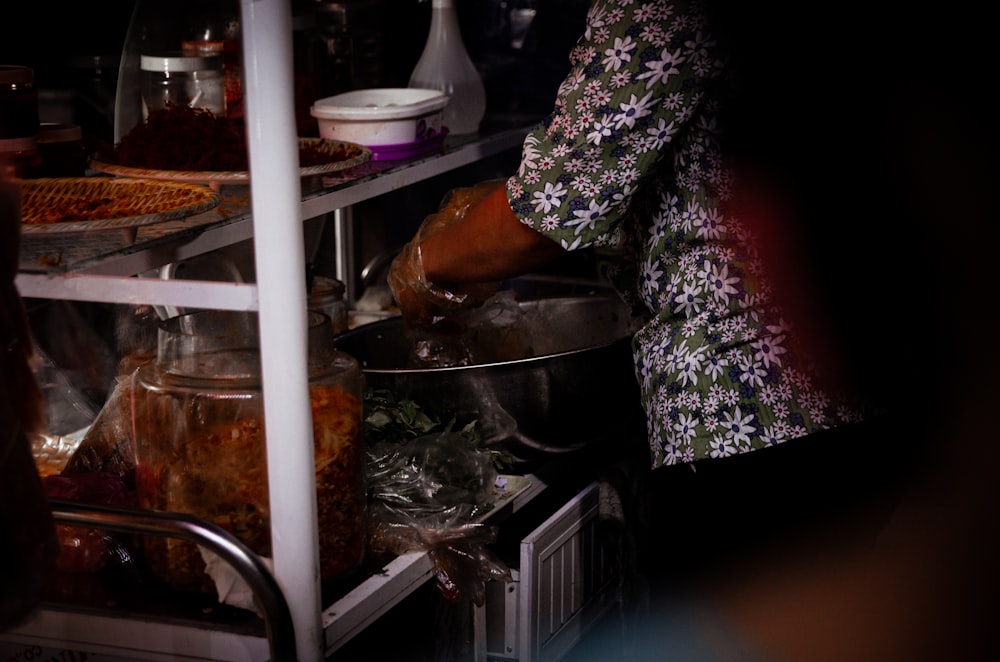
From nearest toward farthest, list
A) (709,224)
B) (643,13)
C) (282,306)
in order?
1. (282,306)
2. (643,13)
3. (709,224)

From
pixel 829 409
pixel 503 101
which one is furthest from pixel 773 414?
pixel 503 101

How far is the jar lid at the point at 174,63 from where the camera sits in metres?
1.53

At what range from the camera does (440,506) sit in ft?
4.58

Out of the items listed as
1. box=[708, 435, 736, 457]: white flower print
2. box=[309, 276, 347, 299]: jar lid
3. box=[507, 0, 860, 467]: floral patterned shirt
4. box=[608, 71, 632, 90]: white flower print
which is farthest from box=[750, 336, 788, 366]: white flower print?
box=[309, 276, 347, 299]: jar lid

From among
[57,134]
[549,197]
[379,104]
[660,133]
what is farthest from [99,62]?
[660,133]

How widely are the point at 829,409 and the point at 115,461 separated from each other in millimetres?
863

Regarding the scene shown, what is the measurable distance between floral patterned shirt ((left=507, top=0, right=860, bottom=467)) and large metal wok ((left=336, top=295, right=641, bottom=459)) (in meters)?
0.22

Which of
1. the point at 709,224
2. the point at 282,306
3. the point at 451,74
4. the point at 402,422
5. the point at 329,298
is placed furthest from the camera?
the point at 451,74

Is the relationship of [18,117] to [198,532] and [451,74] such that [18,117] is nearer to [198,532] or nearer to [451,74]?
[198,532]

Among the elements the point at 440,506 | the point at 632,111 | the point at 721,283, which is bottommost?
the point at 440,506

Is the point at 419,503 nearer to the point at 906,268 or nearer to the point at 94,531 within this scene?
the point at 94,531

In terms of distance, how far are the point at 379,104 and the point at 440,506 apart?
30.4 inches

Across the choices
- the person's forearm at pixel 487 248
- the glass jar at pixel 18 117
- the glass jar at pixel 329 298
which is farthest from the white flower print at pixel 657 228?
the glass jar at pixel 18 117

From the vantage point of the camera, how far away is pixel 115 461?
4.12 feet
